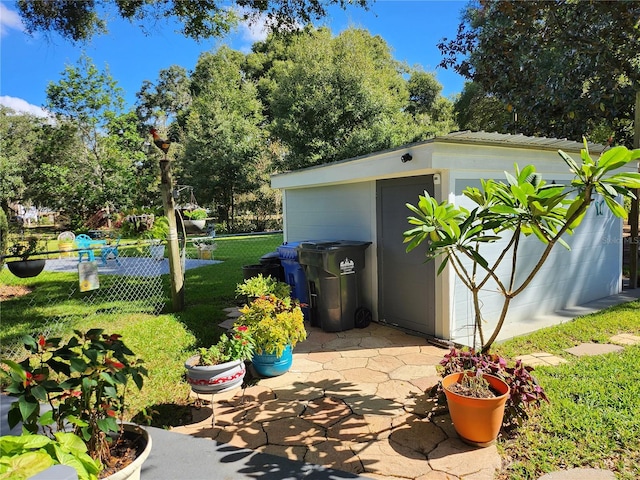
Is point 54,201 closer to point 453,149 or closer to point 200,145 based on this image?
point 200,145

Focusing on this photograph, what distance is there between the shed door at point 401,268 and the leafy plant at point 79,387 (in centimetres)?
349

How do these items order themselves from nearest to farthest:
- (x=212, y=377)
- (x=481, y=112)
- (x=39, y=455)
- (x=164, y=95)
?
(x=39, y=455) < (x=212, y=377) < (x=481, y=112) < (x=164, y=95)

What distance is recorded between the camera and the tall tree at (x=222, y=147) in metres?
19.4

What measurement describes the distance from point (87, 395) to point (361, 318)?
3.93m

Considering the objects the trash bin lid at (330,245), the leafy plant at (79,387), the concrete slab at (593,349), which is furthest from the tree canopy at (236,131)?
the leafy plant at (79,387)

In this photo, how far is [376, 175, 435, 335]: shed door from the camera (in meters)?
4.79

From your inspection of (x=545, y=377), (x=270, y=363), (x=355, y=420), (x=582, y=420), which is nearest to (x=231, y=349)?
(x=270, y=363)

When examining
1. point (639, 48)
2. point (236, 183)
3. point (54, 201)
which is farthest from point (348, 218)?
point (54, 201)

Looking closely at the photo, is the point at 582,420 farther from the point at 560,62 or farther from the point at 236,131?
the point at 236,131

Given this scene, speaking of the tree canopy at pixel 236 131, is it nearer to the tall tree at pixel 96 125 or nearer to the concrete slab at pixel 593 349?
the tall tree at pixel 96 125

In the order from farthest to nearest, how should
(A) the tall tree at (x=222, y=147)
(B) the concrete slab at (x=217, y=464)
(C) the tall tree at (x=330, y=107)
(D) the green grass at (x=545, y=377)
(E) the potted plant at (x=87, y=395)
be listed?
(A) the tall tree at (x=222, y=147) → (C) the tall tree at (x=330, y=107) → (D) the green grass at (x=545, y=377) → (B) the concrete slab at (x=217, y=464) → (E) the potted plant at (x=87, y=395)

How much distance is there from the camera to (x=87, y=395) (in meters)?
1.91

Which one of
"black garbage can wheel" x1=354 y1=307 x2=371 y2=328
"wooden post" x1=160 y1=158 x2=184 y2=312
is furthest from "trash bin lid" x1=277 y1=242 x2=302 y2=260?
"wooden post" x1=160 y1=158 x2=184 y2=312

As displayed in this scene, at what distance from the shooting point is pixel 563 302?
5945 millimetres
